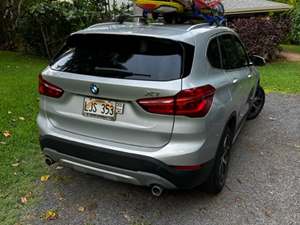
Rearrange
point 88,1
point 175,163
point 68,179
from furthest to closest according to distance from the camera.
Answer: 1. point 88,1
2. point 68,179
3. point 175,163

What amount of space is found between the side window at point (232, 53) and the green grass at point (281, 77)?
4509mm

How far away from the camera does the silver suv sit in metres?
2.96

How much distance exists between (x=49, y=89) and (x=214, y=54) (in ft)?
5.36

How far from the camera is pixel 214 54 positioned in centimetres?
362

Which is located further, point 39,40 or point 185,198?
point 39,40

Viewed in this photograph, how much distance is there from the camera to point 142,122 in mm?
2984

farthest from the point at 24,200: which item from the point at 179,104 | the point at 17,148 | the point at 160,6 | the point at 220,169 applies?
the point at 160,6

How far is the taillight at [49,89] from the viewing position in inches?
130

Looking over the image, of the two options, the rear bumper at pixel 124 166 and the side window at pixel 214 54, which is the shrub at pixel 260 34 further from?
the rear bumper at pixel 124 166

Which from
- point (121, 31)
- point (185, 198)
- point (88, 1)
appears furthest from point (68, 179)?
point (88, 1)

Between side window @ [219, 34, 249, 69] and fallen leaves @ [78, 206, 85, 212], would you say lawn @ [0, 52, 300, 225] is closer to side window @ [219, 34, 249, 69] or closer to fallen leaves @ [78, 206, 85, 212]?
fallen leaves @ [78, 206, 85, 212]

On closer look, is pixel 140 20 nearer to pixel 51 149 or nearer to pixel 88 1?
pixel 51 149

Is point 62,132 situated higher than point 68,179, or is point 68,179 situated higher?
point 62,132

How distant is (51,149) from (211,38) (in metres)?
1.89
